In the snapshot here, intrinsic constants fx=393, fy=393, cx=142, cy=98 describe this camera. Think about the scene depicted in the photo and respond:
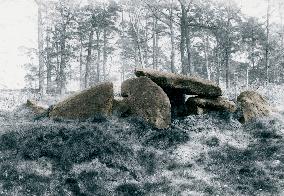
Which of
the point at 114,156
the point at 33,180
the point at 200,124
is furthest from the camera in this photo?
the point at 200,124

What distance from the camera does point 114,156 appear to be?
36.7 feet

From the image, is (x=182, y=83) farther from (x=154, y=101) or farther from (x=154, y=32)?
(x=154, y=32)

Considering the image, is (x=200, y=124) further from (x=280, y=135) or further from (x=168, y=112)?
(x=280, y=135)

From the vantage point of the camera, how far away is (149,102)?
13.9m

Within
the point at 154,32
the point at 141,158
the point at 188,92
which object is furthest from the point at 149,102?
the point at 154,32

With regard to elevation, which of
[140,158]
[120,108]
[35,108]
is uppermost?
[120,108]

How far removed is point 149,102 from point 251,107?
4084 mm

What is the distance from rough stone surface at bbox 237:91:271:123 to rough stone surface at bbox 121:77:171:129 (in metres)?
3.01

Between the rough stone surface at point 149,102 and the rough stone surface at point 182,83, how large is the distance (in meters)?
0.38

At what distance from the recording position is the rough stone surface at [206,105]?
48.4 feet

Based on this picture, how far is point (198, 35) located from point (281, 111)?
24.8 meters

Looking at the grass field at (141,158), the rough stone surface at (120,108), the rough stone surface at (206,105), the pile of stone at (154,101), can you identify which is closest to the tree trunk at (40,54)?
the pile of stone at (154,101)

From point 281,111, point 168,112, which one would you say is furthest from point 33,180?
point 281,111

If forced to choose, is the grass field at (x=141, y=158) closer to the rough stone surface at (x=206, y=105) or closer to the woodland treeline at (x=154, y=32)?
the rough stone surface at (x=206, y=105)
